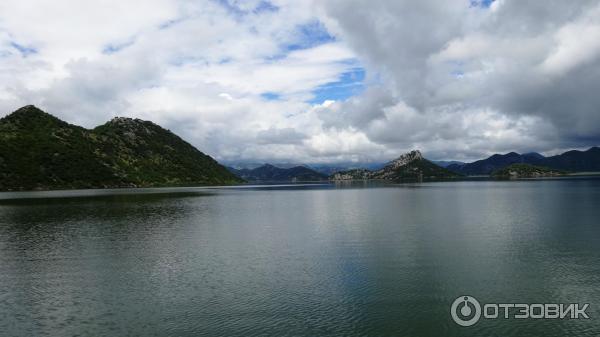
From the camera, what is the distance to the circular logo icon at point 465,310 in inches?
1569

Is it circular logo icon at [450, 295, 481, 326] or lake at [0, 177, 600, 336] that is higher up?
lake at [0, 177, 600, 336]

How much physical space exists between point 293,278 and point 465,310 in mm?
22906

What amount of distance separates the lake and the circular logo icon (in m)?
0.89

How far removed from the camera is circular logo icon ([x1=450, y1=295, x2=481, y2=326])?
131ft

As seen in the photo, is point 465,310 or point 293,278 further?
point 293,278

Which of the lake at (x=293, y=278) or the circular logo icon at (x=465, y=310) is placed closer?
the lake at (x=293, y=278)

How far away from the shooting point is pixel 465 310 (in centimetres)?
4250

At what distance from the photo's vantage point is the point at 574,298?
45.1 metres

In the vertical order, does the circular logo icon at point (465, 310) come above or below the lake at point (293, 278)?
below

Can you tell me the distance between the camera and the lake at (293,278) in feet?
128

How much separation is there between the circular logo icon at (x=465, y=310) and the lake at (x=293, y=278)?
2.93ft

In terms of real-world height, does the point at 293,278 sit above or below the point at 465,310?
above

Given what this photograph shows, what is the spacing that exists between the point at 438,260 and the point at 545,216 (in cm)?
7374

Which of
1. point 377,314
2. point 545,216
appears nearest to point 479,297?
point 377,314
